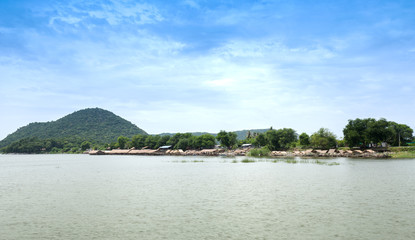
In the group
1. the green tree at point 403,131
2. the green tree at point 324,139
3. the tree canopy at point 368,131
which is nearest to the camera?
the tree canopy at point 368,131

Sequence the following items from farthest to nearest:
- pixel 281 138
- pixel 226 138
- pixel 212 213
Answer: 1. pixel 226 138
2. pixel 281 138
3. pixel 212 213

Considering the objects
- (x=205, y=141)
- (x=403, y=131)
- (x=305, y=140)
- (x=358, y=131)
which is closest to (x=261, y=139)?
(x=305, y=140)

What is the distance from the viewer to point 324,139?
136 m

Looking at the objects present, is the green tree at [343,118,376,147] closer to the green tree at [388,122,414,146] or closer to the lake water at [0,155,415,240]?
the green tree at [388,122,414,146]

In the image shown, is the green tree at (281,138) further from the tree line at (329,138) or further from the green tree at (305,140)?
the green tree at (305,140)

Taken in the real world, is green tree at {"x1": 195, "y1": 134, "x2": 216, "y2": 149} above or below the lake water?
above

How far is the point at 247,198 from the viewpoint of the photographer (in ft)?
91.5

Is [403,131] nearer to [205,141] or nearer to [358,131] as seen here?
[358,131]

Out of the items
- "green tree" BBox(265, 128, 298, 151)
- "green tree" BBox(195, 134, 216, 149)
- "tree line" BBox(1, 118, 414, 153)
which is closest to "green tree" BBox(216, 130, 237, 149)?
"tree line" BBox(1, 118, 414, 153)

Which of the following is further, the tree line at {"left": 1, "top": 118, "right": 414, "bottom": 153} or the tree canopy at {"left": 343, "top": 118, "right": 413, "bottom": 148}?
the tree line at {"left": 1, "top": 118, "right": 414, "bottom": 153}

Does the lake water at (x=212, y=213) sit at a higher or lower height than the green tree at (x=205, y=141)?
lower

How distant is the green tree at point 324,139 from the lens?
136125 millimetres

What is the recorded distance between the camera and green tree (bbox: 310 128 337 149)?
136125 millimetres

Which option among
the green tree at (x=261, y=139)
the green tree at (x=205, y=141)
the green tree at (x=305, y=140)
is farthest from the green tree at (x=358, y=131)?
the green tree at (x=205, y=141)
